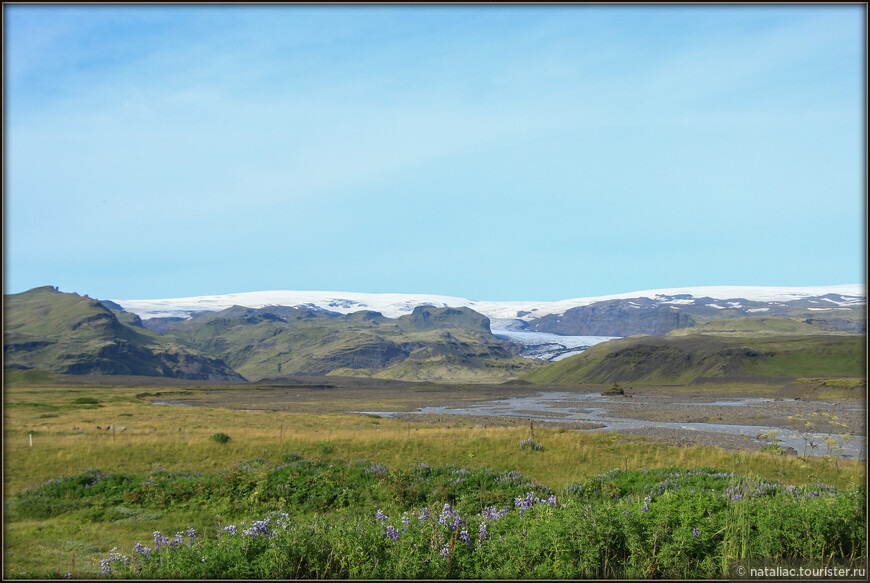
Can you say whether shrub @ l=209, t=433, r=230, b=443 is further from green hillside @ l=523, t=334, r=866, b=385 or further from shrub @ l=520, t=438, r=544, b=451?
green hillside @ l=523, t=334, r=866, b=385

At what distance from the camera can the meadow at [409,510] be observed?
8.41 m

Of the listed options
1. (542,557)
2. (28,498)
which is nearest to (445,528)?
(542,557)

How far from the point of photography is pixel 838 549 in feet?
28.9

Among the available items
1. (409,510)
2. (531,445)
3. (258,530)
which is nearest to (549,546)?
(258,530)

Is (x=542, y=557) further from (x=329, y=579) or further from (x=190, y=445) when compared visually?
(x=190, y=445)

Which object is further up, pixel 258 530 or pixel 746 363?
pixel 258 530

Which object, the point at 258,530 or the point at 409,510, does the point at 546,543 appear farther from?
the point at 409,510

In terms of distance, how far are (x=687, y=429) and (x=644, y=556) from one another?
161 ft

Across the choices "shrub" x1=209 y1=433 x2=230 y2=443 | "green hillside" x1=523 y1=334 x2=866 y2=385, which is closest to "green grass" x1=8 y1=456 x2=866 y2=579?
"shrub" x1=209 y1=433 x2=230 y2=443

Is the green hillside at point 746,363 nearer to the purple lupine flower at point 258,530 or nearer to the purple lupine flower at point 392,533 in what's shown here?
the purple lupine flower at point 392,533

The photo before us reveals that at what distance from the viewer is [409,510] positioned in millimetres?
16094

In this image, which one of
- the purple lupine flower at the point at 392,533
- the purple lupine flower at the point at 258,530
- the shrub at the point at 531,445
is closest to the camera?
the purple lupine flower at the point at 392,533

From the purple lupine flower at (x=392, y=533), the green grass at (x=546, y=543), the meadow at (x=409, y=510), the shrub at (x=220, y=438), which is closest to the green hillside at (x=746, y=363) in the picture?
the meadow at (x=409, y=510)

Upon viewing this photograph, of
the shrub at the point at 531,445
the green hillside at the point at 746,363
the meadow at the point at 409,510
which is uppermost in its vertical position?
the meadow at the point at 409,510
